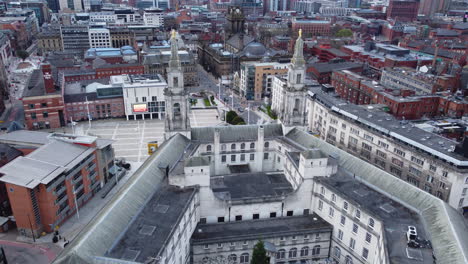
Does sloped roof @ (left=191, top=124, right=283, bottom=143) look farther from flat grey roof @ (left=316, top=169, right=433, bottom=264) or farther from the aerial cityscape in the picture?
flat grey roof @ (left=316, top=169, right=433, bottom=264)

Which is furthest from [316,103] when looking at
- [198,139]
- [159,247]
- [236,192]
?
[159,247]

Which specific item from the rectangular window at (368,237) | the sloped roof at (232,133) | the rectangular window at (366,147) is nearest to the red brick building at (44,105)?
the sloped roof at (232,133)

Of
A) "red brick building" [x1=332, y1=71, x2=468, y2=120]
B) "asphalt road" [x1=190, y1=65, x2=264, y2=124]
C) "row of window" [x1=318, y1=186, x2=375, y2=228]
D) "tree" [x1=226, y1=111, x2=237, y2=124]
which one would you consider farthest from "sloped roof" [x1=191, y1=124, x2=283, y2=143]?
"red brick building" [x1=332, y1=71, x2=468, y2=120]

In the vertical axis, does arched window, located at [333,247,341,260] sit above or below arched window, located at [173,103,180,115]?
below

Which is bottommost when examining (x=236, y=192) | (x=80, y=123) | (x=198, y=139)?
(x=80, y=123)

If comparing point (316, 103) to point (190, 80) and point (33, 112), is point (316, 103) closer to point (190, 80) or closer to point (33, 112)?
point (190, 80)
